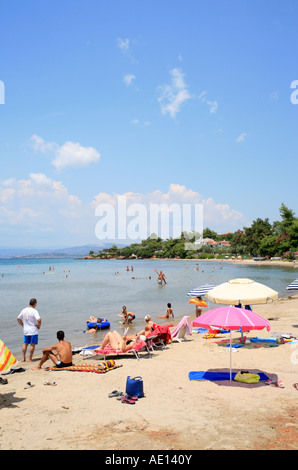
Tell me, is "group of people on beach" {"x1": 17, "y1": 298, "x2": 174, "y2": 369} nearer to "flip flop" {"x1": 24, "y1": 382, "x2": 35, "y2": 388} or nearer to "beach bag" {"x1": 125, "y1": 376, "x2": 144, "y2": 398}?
"flip flop" {"x1": 24, "y1": 382, "x2": 35, "y2": 388}

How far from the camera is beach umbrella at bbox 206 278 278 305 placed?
9.35 meters

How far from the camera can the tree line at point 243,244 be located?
292ft

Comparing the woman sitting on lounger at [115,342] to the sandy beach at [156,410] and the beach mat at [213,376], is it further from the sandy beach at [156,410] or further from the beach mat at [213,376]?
the beach mat at [213,376]

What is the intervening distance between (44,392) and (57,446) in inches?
104

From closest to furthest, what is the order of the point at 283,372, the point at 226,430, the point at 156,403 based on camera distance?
the point at 226,430
the point at 156,403
the point at 283,372

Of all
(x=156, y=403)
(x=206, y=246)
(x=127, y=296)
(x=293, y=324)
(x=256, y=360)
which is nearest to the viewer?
(x=156, y=403)

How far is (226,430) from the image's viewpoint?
16.8 feet

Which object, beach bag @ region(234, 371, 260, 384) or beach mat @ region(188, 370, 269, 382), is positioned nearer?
beach bag @ region(234, 371, 260, 384)

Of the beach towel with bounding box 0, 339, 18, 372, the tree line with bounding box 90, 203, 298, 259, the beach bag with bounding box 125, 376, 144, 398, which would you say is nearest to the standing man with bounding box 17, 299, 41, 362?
the beach towel with bounding box 0, 339, 18, 372

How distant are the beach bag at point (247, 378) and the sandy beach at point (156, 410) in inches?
5.5

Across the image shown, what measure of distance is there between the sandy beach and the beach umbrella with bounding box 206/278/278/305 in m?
1.53

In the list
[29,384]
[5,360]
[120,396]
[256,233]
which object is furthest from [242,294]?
[256,233]
